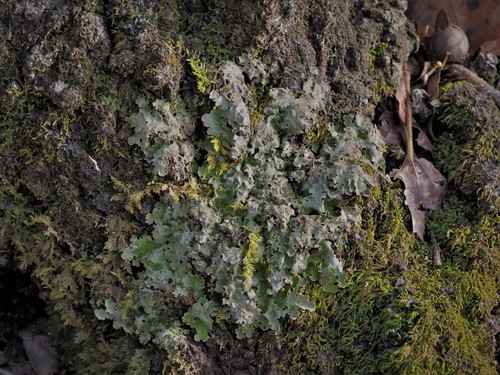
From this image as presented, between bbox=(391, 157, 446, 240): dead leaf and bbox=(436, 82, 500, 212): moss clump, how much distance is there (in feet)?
0.24

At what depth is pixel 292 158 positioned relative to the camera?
223cm

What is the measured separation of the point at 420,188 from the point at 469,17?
44.1 inches

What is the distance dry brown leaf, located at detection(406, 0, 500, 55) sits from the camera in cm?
285

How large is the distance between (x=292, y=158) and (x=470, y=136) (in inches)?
35.1

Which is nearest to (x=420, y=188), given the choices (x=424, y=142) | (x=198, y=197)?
(x=424, y=142)

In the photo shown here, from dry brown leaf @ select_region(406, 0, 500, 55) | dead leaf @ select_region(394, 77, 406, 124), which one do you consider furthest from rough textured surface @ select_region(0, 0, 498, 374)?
dry brown leaf @ select_region(406, 0, 500, 55)

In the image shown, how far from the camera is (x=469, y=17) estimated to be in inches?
113

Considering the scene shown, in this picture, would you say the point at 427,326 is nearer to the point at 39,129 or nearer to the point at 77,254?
the point at 77,254

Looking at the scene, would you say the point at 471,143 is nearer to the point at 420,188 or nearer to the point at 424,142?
the point at 424,142

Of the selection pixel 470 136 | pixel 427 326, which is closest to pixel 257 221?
pixel 427 326

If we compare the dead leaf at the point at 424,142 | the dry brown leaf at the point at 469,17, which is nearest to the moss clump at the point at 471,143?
the dead leaf at the point at 424,142

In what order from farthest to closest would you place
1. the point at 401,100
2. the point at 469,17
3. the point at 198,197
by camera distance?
the point at 469,17 < the point at 401,100 < the point at 198,197

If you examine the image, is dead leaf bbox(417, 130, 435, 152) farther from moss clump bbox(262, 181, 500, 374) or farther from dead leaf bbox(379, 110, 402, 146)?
moss clump bbox(262, 181, 500, 374)

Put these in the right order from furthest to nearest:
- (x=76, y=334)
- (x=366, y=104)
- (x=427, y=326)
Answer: (x=366, y=104)
(x=76, y=334)
(x=427, y=326)
